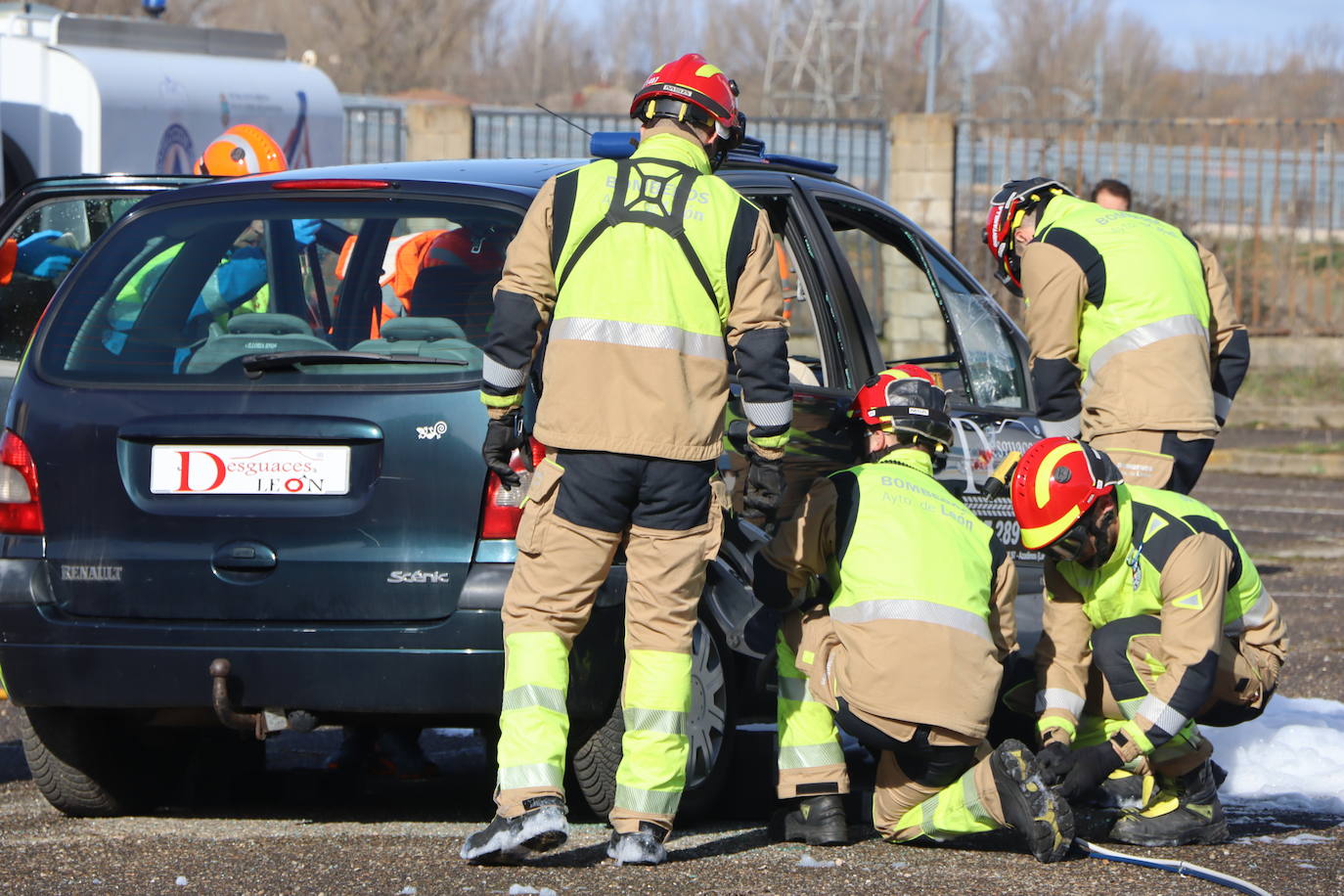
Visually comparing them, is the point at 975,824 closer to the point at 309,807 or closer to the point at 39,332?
the point at 309,807

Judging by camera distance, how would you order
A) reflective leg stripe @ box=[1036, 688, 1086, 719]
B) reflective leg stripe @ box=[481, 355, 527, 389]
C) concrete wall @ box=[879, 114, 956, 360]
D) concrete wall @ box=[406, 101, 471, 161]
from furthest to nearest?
concrete wall @ box=[406, 101, 471, 161], concrete wall @ box=[879, 114, 956, 360], reflective leg stripe @ box=[1036, 688, 1086, 719], reflective leg stripe @ box=[481, 355, 527, 389]

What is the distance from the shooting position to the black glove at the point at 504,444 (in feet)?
13.2

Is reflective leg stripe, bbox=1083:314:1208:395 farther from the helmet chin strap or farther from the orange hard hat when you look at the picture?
the orange hard hat

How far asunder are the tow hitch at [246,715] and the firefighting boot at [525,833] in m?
0.55

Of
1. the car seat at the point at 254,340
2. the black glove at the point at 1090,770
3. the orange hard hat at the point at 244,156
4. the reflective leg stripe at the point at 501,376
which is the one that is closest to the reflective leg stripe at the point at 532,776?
the reflective leg stripe at the point at 501,376

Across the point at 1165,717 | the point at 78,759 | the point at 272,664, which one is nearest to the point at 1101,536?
the point at 1165,717

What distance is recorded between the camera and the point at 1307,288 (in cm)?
1606

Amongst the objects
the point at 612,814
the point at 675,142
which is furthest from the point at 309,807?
the point at 675,142

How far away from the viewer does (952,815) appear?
4.36 meters

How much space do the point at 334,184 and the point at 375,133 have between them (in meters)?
12.6

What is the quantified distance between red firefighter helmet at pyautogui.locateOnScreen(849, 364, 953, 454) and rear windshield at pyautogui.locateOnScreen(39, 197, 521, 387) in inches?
40.4

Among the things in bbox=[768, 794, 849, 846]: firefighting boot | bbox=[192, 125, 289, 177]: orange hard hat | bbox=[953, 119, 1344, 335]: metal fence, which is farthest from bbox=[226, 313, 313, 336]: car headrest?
bbox=[953, 119, 1344, 335]: metal fence

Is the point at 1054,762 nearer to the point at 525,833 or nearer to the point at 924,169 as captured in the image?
the point at 525,833

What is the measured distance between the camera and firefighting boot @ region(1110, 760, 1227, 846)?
4.50m
